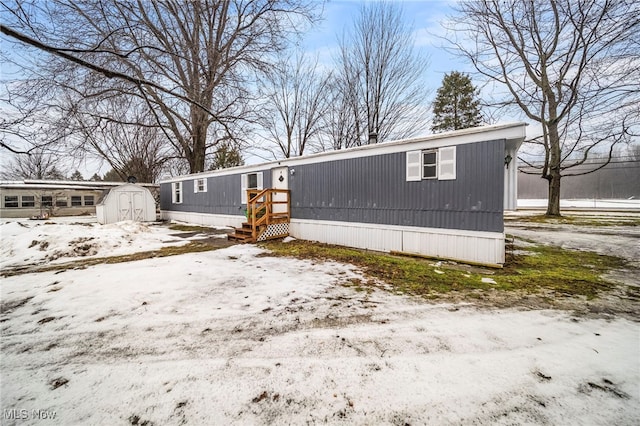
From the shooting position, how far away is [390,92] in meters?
17.3

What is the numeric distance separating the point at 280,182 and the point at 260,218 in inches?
83.7

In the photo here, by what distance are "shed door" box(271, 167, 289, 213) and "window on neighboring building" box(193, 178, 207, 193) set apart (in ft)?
20.3

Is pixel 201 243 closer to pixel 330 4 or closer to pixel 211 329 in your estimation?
pixel 211 329

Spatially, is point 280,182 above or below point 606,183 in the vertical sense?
below

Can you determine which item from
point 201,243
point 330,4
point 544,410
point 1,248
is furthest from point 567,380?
point 1,248

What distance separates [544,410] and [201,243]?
31.0 ft

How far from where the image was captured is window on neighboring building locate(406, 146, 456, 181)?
643 centimetres

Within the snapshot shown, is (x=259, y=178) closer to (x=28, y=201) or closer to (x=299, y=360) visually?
(x=299, y=360)

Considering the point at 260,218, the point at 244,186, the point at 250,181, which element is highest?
the point at 250,181

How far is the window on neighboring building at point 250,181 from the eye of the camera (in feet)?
37.9

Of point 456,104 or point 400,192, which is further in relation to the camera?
point 456,104

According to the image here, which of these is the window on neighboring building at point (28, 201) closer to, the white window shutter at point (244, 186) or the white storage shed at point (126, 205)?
the white storage shed at point (126, 205)

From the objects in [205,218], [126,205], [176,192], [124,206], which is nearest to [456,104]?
[205,218]

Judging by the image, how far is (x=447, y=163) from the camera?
6484 mm
